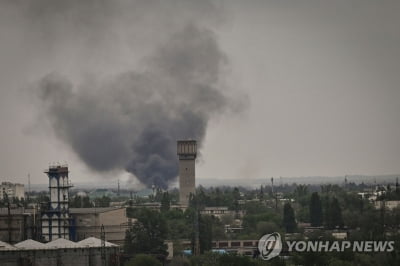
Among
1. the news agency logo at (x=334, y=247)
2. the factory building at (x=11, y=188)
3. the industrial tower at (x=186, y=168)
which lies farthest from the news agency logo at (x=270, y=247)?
the factory building at (x=11, y=188)

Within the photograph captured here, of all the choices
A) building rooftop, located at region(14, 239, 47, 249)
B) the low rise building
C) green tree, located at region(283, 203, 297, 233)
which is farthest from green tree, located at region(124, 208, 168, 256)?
green tree, located at region(283, 203, 297, 233)

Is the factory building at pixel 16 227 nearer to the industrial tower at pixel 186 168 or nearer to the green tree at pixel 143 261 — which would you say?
the green tree at pixel 143 261

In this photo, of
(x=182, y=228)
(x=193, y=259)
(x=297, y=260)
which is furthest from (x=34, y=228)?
(x=182, y=228)

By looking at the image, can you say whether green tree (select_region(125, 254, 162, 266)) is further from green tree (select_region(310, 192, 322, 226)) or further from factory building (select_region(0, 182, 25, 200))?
factory building (select_region(0, 182, 25, 200))

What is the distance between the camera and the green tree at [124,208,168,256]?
76562 mm

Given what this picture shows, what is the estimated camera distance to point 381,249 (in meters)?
63.3

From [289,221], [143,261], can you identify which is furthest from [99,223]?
[289,221]

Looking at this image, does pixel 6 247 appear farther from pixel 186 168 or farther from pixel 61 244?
pixel 186 168

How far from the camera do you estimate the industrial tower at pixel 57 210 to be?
2717 inches

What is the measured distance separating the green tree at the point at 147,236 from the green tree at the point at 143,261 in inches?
321

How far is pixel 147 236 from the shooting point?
78500 mm

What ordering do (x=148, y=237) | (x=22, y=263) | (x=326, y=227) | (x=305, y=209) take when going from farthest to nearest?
(x=305, y=209)
(x=326, y=227)
(x=148, y=237)
(x=22, y=263)

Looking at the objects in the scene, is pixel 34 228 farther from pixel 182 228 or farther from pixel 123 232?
pixel 182 228

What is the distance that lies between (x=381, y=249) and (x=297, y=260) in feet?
15.8
